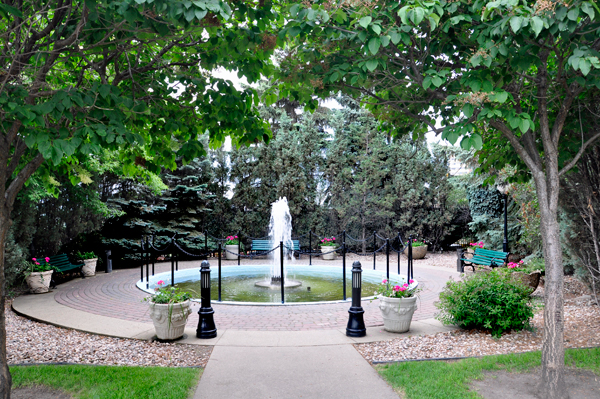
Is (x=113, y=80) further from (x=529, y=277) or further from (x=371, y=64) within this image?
(x=529, y=277)

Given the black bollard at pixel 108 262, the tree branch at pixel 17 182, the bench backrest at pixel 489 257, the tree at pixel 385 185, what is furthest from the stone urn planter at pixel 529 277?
the black bollard at pixel 108 262

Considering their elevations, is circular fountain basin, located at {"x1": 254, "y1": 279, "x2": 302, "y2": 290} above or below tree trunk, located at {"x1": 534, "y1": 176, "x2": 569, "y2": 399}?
below

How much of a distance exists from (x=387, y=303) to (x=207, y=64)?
14.8 feet

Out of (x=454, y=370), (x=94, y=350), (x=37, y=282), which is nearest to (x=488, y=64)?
(x=454, y=370)

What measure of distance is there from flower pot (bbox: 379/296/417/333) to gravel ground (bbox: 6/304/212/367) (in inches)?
113

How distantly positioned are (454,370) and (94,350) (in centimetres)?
497

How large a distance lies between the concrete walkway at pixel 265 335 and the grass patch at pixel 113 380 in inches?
11.0

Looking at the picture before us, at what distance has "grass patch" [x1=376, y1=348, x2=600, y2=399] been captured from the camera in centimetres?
423

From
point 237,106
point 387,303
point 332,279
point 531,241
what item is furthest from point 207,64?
point 531,241

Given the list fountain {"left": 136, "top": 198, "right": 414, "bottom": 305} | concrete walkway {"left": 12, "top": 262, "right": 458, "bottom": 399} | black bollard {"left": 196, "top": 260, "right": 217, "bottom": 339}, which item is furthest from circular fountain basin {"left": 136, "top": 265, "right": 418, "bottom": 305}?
black bollard {"left": 196, "top": 260, "right": 217, "bottom": 339}

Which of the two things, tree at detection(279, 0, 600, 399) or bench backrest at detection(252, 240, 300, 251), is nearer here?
tree at detection(279, 0, 600, 399)

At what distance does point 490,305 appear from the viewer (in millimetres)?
6195

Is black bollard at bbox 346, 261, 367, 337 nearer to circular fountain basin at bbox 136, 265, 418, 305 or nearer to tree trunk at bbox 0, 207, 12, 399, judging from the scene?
circular fountain basin at bbox 136, 265, 418, 305

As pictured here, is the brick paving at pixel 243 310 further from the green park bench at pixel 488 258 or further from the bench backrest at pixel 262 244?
the bench backrest at pixel 262 244
